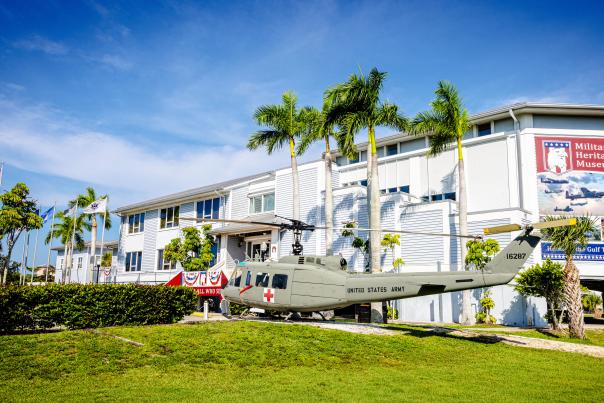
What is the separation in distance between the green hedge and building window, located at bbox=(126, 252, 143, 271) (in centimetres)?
2642

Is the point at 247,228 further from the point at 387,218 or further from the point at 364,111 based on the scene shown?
the point at 364,111

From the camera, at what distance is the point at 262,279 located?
17688 millimetres

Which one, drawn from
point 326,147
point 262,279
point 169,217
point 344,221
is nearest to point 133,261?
point 169,217

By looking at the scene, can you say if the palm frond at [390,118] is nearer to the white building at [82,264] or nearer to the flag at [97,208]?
the flag at [97,208]

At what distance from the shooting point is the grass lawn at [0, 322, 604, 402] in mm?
8938

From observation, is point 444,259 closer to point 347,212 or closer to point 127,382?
point 347,212

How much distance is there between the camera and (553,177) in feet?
92.9

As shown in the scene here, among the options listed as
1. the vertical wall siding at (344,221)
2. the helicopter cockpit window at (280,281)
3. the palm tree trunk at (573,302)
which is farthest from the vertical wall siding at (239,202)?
the palm tree trunk at (573,302)

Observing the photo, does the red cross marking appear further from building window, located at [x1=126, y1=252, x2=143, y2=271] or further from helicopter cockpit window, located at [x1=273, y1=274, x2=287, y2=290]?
building window, located at [x1=126, y1=252, x2=143, y2=271]

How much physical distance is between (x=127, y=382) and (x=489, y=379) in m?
7.75

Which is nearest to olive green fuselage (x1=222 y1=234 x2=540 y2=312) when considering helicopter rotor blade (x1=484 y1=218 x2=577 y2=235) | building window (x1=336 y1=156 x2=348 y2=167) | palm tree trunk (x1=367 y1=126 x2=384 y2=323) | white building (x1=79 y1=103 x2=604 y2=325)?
helicopter rotor blade (x1=484 y1=218 x2=577 y2=235)

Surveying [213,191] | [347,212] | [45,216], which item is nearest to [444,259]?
[347,212]

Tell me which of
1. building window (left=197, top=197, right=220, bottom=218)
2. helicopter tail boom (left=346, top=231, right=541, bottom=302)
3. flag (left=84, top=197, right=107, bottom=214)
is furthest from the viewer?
flag (left=84, top=197, right=107, bottom=214)

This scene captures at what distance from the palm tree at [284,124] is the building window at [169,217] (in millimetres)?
13969
